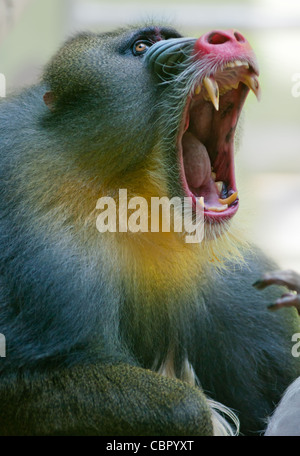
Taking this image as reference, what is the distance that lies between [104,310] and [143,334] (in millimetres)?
226

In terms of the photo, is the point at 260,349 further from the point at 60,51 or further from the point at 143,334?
the point at 60,51

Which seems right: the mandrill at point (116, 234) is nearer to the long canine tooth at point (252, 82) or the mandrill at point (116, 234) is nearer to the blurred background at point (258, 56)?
the long canine tooth at point (252, 82)

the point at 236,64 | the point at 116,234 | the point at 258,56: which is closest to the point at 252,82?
the point at 236,64

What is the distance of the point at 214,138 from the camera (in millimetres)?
2189

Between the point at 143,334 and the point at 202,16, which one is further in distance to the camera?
the point at 202,16

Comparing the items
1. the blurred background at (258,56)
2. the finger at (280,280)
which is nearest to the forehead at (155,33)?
the blurred background at (258,56)

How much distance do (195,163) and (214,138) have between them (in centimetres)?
13

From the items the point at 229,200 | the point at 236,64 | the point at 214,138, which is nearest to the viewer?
the point at 236,64

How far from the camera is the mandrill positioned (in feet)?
5.97

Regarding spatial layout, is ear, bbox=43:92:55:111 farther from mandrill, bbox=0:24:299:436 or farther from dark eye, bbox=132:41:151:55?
dark eye, bbox=132:41:151:55

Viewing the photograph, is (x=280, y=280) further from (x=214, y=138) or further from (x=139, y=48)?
(x=139, y=48)

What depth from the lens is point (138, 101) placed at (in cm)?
199

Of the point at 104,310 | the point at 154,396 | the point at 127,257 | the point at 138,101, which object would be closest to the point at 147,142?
the point at 138,101

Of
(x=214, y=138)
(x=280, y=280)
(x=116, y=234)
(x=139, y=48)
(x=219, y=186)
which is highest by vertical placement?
(x=139, y=48)
